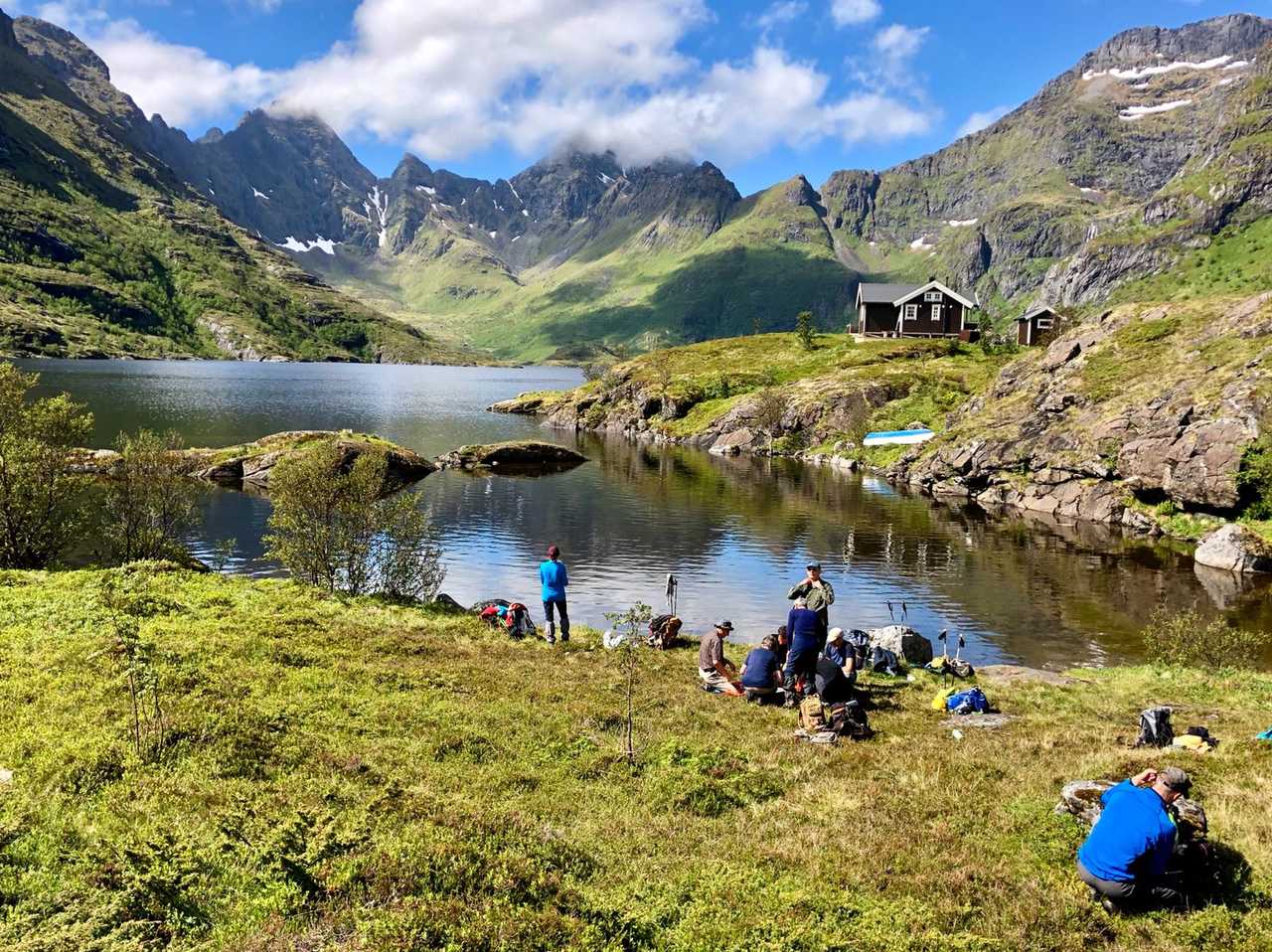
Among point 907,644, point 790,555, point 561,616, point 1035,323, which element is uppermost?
point 1035,323

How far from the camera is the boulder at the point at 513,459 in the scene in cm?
9300

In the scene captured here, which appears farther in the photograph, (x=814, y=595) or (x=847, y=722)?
(x=814, y=595)

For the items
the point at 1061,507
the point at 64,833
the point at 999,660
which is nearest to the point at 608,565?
the point at 999,660

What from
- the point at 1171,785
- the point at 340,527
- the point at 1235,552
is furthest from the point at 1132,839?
the point at 1235,552

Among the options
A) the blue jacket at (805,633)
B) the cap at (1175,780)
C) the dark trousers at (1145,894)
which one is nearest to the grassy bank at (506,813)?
the dark trousers at (1145,894)

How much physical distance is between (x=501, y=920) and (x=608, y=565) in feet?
129

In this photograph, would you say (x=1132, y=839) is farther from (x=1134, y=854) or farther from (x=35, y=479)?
(x=35, y=479)

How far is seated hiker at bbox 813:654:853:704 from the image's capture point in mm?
19391

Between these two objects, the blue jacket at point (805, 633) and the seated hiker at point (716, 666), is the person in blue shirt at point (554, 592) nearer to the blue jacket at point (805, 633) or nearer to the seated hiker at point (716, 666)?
the seated hiker at point (716, 666)

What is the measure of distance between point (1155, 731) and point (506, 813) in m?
15.7

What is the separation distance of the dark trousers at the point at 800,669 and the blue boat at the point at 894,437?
80.4 m

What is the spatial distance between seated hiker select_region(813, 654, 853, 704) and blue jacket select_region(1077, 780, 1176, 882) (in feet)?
26.5

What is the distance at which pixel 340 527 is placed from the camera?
34.6m

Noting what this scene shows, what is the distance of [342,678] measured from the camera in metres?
19.2
